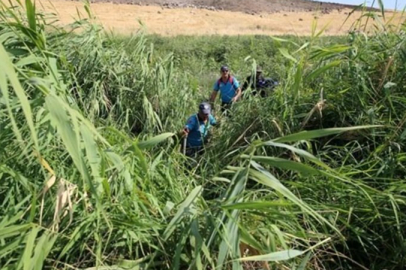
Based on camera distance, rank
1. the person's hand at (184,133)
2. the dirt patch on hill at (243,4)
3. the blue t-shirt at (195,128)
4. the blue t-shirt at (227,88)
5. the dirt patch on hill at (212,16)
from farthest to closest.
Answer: the dirt patch on hill at (243,4) < the dirt patch on hill at (212,16) < the blue t-shirt at (227,88) < the blue t-shirt at (195,128) < the person's hand at (184,133)

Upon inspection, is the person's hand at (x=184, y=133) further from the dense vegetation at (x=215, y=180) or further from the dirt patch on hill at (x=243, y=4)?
the dirt patch on hill at (x=243, y=4)

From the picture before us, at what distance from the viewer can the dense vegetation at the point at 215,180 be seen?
1.72 meters

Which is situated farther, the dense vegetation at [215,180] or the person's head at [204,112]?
the person's head at [204,112]

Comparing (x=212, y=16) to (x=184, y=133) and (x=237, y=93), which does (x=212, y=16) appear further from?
(x=184, y=133)

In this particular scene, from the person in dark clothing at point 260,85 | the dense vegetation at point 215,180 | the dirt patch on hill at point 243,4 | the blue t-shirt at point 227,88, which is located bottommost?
the dirt patch on hill at point 243,4

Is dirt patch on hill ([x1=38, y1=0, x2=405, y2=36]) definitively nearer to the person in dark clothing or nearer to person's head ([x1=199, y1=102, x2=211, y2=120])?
the person in dark clothing

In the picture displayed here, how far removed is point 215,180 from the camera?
7.14ft

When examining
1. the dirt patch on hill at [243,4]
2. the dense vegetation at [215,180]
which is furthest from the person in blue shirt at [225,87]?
the dirt patch on hill at [243,4]

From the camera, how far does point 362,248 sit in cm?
217

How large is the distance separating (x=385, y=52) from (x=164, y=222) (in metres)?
1.63

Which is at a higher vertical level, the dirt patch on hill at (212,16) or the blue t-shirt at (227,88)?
the blue t-shirt at (227,88)

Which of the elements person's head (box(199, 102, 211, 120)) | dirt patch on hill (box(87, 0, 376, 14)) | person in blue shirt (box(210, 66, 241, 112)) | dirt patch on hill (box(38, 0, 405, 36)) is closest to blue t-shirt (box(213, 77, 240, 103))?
person in blue shirt (box(210, 66, 241, 112))

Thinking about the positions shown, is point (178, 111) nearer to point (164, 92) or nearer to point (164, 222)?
point (164, 92)

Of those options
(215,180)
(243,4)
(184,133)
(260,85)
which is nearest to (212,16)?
(243,4)
